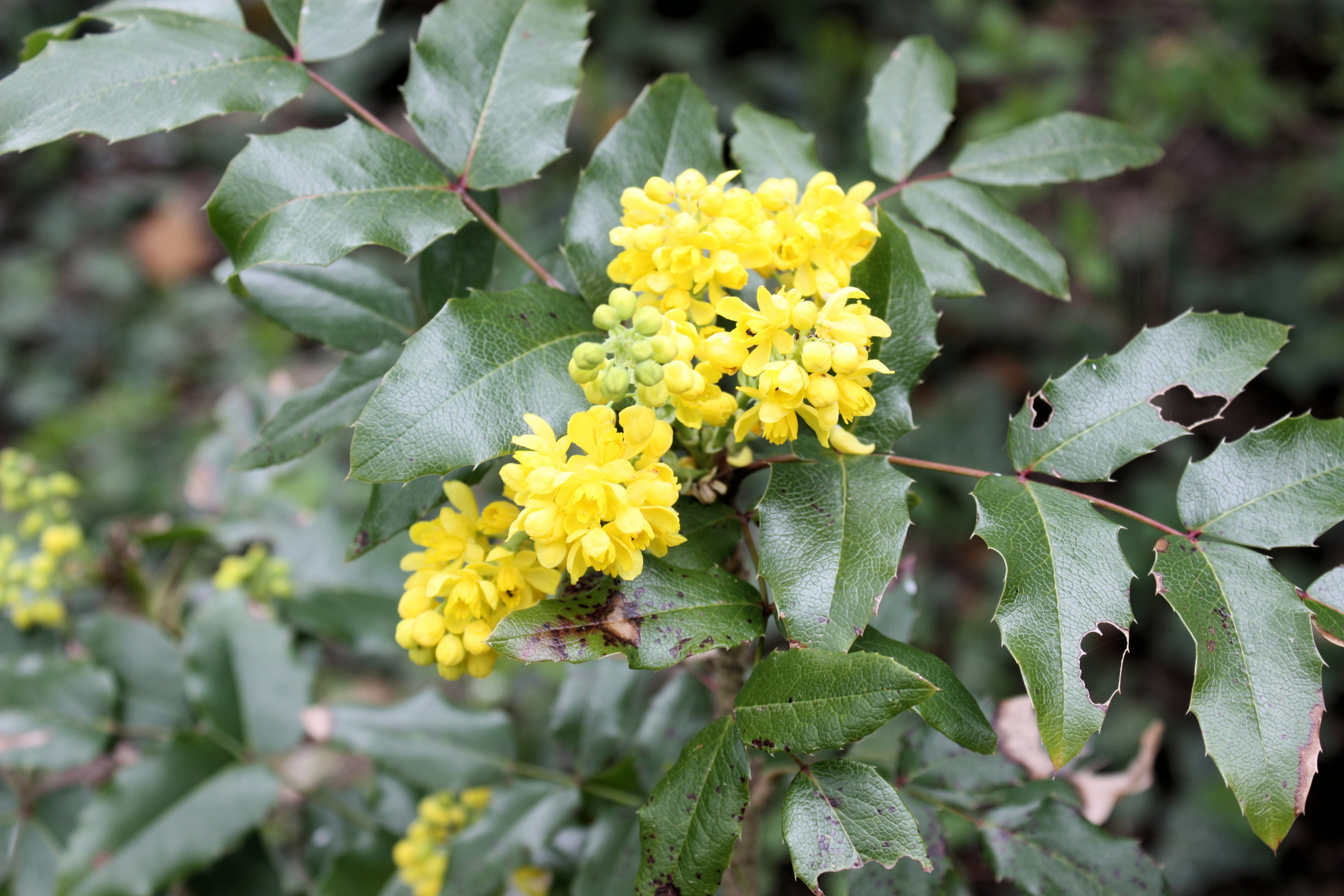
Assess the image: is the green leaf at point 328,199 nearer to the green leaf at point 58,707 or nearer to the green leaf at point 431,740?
the green leaf at point 431,740

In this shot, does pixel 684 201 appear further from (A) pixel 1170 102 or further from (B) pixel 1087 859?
(A) pixel 1170 102

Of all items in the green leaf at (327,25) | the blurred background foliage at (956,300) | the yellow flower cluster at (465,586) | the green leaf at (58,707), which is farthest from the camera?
the blurred background foliage at (956,300)

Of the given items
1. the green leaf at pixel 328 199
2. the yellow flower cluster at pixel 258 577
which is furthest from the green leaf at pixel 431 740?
the green leaf at pixel 328 199

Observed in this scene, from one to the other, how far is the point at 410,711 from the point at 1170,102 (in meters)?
2.84

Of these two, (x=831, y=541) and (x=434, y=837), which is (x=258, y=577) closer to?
(x=434, y=837)

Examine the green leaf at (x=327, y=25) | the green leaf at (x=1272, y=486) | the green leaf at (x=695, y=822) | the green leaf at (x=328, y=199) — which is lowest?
the green leaf at (x=695, y=822)

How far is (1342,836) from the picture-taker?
2.55 metres

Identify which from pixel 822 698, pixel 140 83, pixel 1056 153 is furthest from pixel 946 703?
pixel 140 83

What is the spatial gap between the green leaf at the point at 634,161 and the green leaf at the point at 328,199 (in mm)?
135

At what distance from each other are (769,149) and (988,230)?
0.30 m

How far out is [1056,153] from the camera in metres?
1.24

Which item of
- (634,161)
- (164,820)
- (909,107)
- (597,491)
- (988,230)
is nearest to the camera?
(597,491)

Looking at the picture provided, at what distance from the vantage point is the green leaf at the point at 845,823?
0.81m

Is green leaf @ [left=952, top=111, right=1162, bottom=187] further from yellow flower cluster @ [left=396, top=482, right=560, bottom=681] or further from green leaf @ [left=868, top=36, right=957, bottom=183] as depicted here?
yellow flower cluster @ [left=396, top=482, right=560, bottom=681]
